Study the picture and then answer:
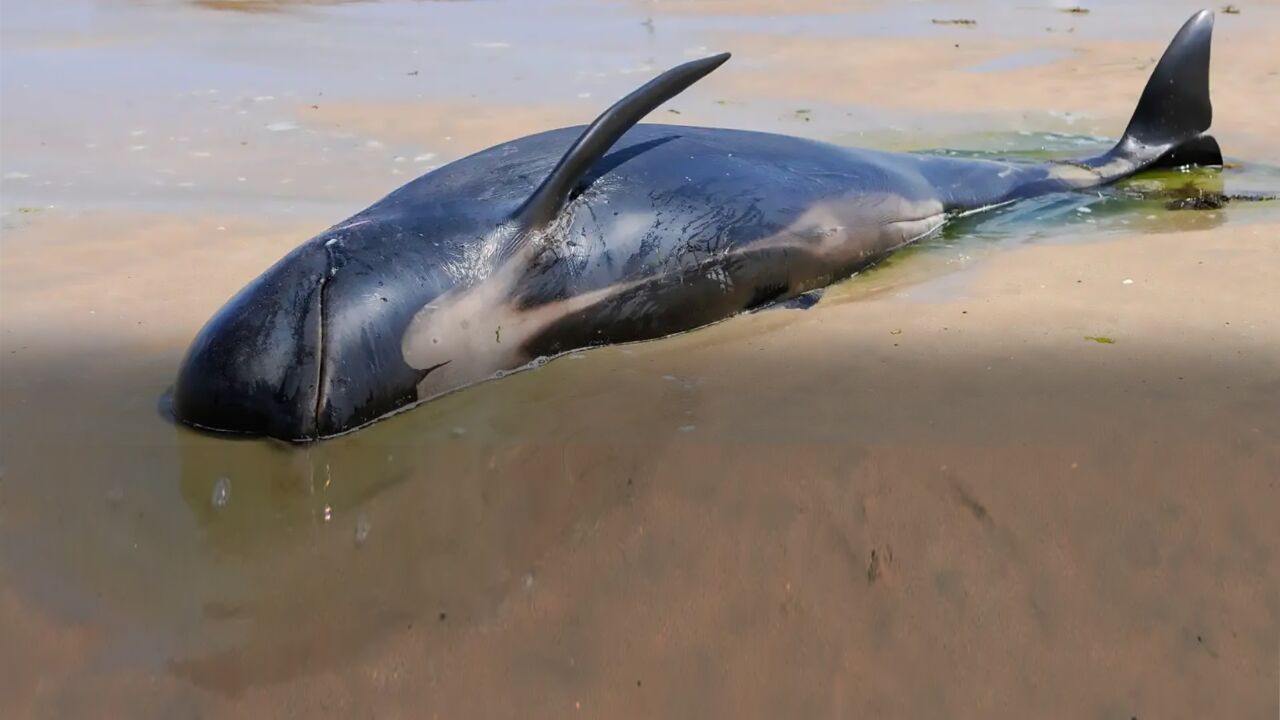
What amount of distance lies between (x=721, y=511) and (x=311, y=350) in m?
1.08

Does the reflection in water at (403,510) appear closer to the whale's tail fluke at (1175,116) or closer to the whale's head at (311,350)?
the whale's head at (311,350)

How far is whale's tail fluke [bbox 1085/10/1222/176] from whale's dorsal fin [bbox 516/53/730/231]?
2.71 m

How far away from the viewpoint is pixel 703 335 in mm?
3914

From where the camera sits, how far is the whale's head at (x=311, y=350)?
3.16 meters

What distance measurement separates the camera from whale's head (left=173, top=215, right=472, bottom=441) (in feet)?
10.4

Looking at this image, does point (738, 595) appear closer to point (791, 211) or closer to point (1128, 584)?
point (1128, 584)

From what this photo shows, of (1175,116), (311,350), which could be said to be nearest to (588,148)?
(311,350)

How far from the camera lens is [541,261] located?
3.68 metres

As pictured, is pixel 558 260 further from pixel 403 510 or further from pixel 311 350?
pixel 403 510

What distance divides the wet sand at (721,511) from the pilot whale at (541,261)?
0.36 feet

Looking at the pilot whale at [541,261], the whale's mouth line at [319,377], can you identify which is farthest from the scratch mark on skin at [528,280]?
the whale's mouth line at [319,377]

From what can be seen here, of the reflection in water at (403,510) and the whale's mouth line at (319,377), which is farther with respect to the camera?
the whale's mouth line at (319,377)

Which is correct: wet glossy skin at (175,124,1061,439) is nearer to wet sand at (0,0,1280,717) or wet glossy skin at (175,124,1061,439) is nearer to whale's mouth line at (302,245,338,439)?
whale's mouth line at (302,245,338,439)

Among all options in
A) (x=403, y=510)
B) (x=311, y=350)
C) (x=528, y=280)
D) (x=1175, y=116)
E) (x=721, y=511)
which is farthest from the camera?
(x=1175, y=116)
